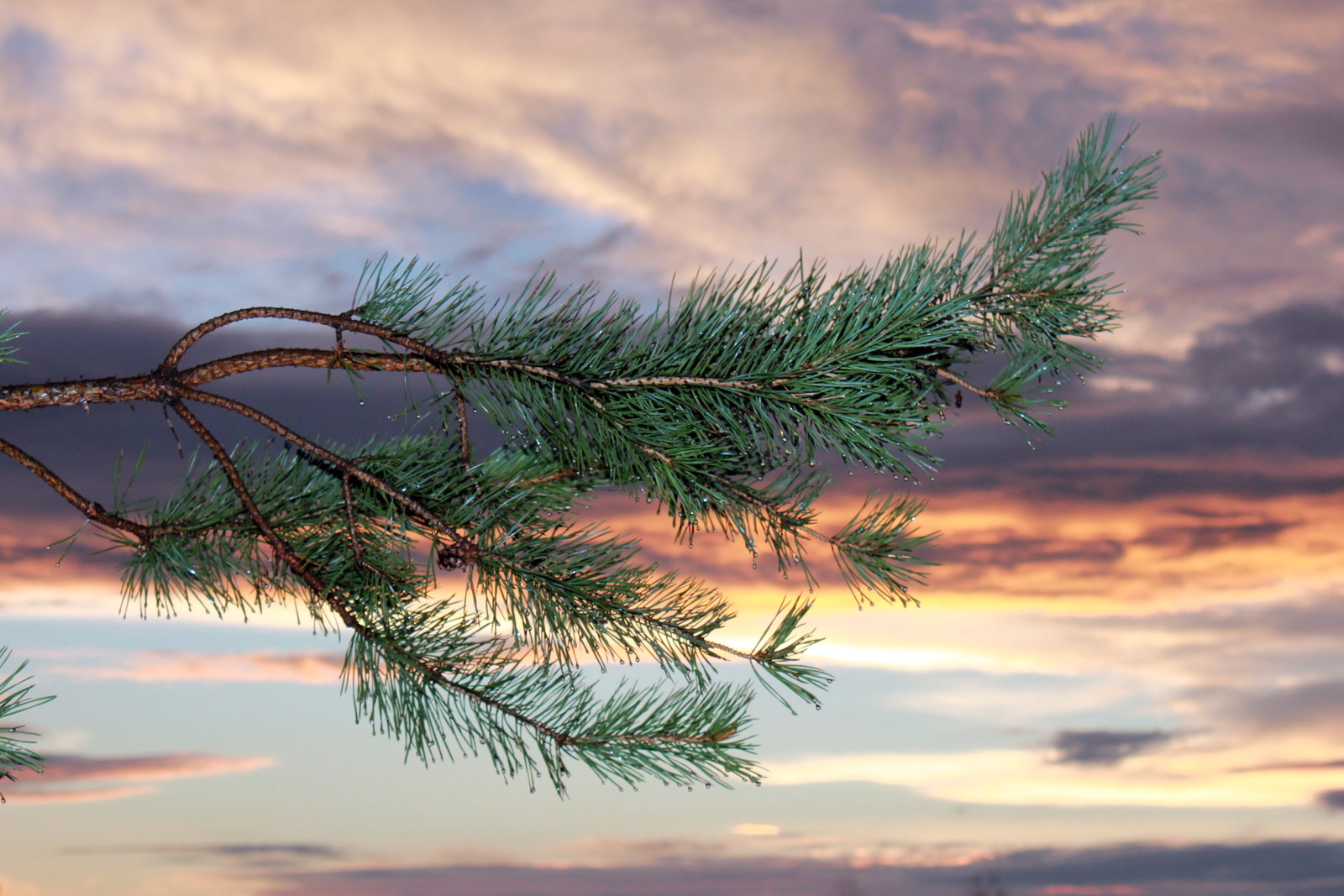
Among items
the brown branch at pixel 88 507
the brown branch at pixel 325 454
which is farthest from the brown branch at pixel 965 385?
the brown branch at pixel 88 507

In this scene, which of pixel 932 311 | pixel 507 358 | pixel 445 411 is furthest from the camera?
pixel 445 411

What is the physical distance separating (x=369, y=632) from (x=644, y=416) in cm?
87

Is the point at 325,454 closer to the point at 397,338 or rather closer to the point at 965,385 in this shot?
the point at 397,338

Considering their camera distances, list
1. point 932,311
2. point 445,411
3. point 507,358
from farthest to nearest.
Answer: point 445,411 < point 507,358 < point 932,311

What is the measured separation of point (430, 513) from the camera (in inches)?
103

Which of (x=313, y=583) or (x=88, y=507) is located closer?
(x=313, y=583)

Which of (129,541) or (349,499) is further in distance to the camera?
(129,541)

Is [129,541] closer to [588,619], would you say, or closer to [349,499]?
[349,499]

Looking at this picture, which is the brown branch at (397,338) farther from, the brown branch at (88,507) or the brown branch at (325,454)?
the brown branch at (88,507)

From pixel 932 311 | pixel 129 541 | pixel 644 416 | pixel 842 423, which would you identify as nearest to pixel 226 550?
pixel 129 541

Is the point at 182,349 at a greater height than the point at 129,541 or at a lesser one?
greater

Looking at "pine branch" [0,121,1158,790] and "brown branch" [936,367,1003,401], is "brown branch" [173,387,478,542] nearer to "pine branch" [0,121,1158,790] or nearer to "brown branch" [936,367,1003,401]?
"pine branch" [0,121,1158,790]

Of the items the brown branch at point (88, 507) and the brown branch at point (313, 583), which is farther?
the brown branch at point (88, 507)

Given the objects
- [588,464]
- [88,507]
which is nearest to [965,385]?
[588,464]
